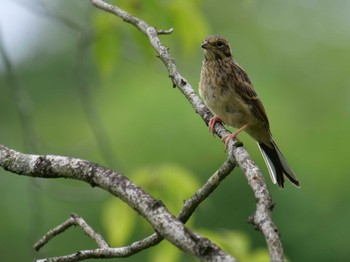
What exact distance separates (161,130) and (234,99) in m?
5.05

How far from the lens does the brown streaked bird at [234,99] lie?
516 centimetres

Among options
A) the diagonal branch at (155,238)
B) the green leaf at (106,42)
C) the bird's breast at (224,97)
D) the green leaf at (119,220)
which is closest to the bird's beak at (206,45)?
the bird's breast at (224,97)

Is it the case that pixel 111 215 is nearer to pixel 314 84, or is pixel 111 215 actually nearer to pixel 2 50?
pixel 2 50

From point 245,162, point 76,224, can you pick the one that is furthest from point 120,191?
point 76,224

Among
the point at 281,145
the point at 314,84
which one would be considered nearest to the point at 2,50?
the point at 281,145

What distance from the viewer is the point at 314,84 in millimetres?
15367

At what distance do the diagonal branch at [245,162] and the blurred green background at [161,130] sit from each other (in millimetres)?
227

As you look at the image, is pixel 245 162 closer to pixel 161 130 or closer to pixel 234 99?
pixel 234 99

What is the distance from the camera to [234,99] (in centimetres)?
523

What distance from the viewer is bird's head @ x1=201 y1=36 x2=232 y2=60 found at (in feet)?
17.9

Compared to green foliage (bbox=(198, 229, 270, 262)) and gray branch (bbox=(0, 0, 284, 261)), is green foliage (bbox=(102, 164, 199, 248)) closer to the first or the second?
green foliage (bbox=(198, 229, 270, 262))

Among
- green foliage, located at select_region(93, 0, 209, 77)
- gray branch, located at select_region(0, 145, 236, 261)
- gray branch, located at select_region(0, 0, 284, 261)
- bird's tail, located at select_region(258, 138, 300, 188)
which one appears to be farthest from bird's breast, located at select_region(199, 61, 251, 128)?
gray branch, located at select_region(0, 145, 236, 261)

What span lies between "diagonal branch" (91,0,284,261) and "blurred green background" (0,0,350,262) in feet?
0.74

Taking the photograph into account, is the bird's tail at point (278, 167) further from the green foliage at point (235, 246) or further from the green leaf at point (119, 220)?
the green leaf at point (119, 220)
